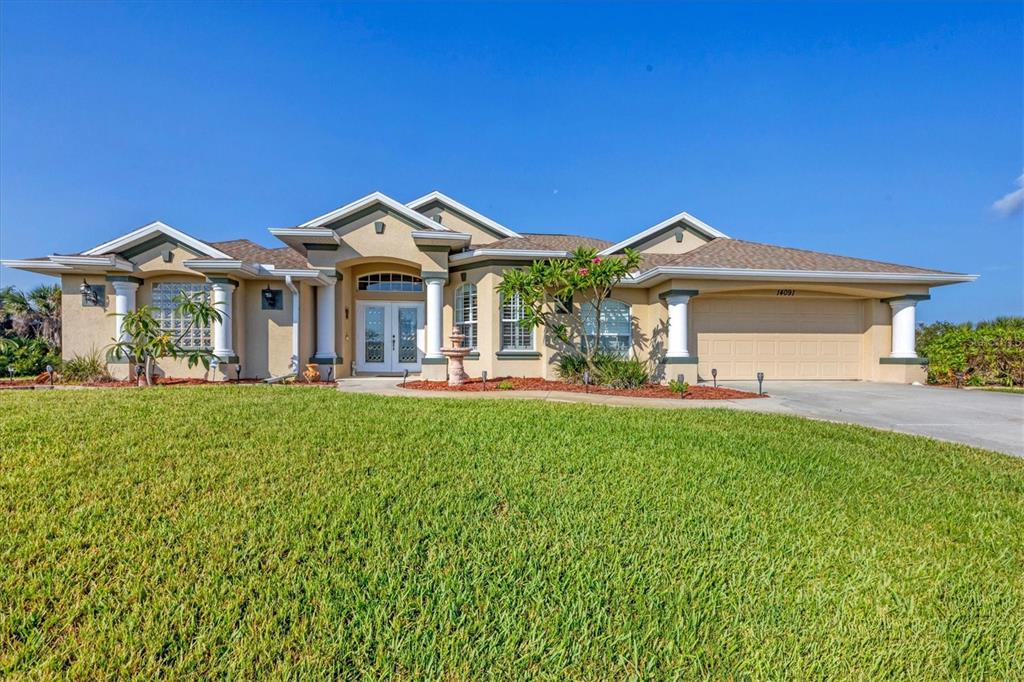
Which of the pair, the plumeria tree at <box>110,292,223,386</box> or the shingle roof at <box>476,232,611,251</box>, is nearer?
the plumeria tree at <box>110,292,223,386</box>

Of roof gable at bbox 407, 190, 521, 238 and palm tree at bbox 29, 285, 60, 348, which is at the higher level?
roof gable at bbox 407, 190, 521, 238

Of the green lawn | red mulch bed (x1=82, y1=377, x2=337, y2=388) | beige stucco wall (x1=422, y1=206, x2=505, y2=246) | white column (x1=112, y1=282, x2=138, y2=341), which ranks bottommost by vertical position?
the green lawn

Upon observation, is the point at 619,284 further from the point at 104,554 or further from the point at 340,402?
the point at 104,554

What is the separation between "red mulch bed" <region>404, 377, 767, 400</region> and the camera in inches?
398

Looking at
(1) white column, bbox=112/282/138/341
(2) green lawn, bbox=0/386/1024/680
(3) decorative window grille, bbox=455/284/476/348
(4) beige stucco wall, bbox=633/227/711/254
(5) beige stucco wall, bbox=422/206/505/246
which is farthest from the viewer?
(5) beige stucco wall, bbox=422/206/505/246

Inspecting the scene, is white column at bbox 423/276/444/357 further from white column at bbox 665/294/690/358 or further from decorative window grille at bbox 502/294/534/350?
white column at bbox 665/294/690/358

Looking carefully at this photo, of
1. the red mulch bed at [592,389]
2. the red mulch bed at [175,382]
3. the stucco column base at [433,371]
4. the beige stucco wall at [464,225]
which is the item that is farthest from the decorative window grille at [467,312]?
the red mulch bed at [175,382]

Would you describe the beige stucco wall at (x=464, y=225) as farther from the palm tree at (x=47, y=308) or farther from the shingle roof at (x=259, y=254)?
the palm tree at (x=47, y=308)

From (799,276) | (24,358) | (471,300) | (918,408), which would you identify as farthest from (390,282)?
(918,408)

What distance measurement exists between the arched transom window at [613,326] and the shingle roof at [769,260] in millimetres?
1429

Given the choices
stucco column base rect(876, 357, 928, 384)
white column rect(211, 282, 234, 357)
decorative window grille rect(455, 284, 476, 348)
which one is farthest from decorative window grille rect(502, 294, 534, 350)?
stucco column base rect(876, 357, 928, 384)

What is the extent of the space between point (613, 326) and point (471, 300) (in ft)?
14.0

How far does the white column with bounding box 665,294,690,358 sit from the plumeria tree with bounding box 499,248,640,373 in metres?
1.70

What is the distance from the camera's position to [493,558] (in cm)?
293
